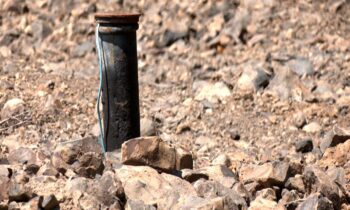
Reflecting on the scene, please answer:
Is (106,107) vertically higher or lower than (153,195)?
higher

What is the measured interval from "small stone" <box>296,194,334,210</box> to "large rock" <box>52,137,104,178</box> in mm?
1124

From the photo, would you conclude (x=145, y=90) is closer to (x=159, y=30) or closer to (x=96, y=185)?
(x=159, y=30)

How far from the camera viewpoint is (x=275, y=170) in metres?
4.39

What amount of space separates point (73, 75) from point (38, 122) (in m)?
1.65

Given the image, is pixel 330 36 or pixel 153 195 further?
pixel 330 36

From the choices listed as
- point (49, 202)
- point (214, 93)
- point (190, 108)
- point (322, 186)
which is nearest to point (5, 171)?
point (49, 202)

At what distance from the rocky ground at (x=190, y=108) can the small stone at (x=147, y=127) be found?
0.01 m

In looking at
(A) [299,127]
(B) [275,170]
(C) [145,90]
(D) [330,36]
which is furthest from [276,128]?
(D) [330,36]

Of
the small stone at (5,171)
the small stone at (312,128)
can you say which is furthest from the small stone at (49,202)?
the small stone at (312,128)

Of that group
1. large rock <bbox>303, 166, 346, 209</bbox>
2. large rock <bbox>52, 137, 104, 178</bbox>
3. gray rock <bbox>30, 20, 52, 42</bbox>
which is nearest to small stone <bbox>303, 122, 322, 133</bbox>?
large rock <bbox>303, 166, 346, 209</bbox>

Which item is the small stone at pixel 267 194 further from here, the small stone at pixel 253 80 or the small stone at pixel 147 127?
the small stone at pixel 253 80

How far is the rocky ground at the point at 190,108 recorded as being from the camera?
4078 millimetres

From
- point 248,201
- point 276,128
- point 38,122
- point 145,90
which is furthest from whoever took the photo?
point 145,90

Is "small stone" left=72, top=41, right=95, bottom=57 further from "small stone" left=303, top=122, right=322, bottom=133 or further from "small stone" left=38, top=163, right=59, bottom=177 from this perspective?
"small stone" left=38, top=163, right=59, bottom=177
